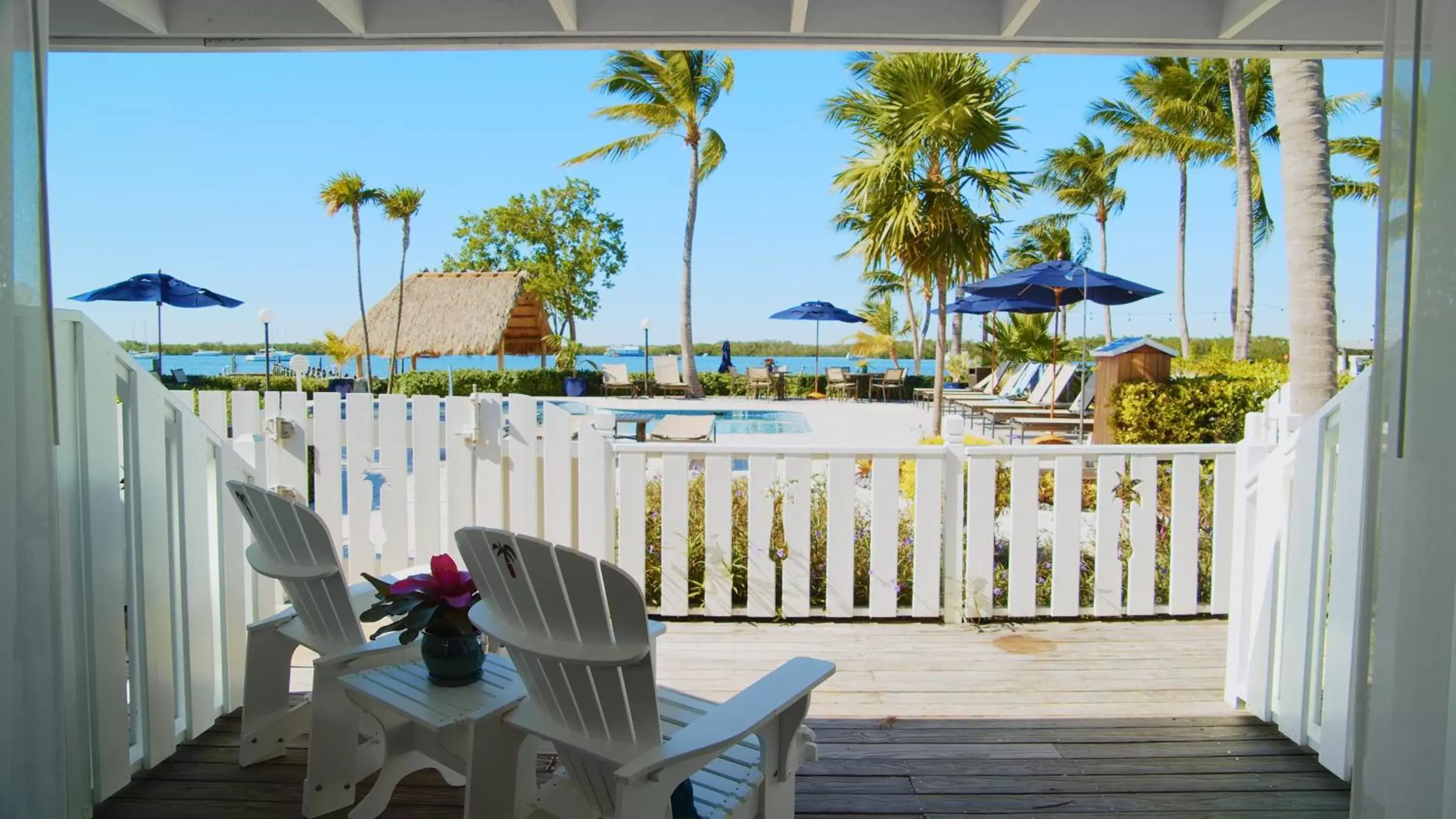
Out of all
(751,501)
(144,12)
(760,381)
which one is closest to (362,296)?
(760,381)

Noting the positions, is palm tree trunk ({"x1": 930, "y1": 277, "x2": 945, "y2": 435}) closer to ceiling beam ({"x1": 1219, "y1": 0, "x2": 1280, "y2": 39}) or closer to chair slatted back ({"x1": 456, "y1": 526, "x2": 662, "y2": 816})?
ceiling beam ({"x1": 1219, "y1": 0, "x2": 1280, "y2": 39})

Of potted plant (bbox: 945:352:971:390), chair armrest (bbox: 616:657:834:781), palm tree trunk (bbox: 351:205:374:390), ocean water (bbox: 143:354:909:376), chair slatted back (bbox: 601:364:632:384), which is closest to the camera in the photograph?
chair armrest (bbox: 616:657:834:781)

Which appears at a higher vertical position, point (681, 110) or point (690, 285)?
point (681, 110)

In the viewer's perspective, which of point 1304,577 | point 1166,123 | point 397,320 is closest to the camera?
point 1304,577

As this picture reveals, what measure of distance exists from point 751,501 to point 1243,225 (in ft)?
39.3

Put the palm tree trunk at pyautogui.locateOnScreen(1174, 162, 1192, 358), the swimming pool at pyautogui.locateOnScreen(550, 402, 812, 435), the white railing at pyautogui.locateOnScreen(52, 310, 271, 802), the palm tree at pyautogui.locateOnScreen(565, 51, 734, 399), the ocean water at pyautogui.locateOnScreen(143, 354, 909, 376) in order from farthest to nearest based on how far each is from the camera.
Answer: the palm tree trunk at pyautogui.locateOnScreen(1174, 162, 1192, 358)
the ocean water at pyautogui.locateOnScreen(143, 354, 909, 376)
the palm tree at pyautogui.locateOnScreen(565, 51, 734, 399)
the swimming pool at pyautogui.locateOnScreen(550, 402, 812, 435)
the white railing at pyautogui.locateOnScreen(52, 310, 271, 802)

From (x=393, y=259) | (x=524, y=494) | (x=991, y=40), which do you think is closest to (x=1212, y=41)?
(x=991, y=40)

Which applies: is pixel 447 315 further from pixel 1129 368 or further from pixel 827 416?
pixel 1129 368

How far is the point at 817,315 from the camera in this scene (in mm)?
19500

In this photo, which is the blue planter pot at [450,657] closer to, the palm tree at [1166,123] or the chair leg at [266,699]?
the chair leg at [266,699]

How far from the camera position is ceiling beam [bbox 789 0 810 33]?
8.59 feet

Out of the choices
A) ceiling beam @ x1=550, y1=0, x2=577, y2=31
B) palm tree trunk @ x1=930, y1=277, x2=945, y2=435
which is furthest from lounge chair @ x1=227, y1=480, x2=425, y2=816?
palm tree trunk @ x1=930, y1=277, x2=945, y2=435

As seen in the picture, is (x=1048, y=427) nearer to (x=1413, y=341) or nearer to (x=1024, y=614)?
(x=1024, y=614)

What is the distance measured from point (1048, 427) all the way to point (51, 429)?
1125 cm
